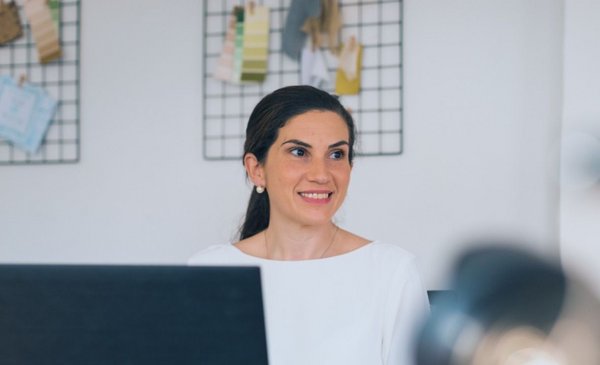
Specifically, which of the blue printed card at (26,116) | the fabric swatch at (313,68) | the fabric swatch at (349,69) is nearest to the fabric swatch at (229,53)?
the fabric swatch at (313,68)

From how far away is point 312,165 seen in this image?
142cm

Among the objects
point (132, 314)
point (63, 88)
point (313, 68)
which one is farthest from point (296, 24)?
point (132, 314)

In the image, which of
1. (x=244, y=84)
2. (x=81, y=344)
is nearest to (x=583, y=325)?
(x=81, y=344)

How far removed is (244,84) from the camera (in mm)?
2430

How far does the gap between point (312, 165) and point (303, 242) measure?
167 millimetres

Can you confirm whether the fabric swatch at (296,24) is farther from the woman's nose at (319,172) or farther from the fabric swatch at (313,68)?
the woman's nose at (319,172)

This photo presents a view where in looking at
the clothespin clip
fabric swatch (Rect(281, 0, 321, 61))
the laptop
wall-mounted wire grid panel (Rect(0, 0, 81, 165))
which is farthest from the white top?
the clothespin clip

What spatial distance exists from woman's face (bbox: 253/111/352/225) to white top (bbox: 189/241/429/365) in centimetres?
10

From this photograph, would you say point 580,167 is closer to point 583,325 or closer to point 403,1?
point 583,325

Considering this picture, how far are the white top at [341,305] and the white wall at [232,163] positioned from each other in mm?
725

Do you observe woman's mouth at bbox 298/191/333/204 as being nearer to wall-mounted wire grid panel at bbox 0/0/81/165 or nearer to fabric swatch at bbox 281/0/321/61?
fabric swatch at bbox 281/0/321/61

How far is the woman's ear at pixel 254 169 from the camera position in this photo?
156cm

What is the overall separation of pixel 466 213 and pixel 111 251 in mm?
1193

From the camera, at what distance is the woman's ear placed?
156 centimetres
